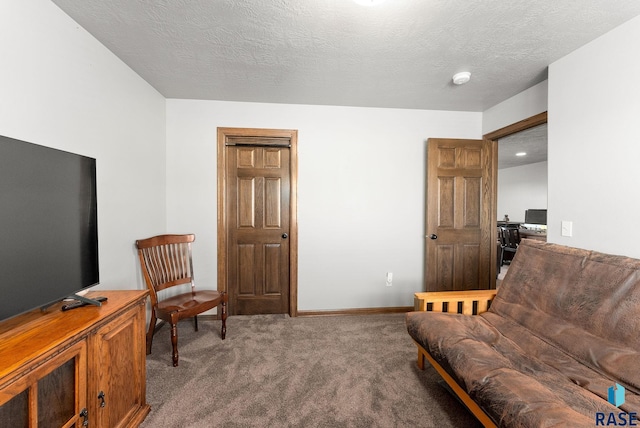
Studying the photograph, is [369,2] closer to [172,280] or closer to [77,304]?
[77,304]

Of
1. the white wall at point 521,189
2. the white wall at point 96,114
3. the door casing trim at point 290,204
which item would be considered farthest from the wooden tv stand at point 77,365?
the white wall at point 521,189

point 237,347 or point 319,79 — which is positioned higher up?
point 319,79

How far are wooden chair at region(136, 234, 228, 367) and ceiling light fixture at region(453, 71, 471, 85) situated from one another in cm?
285

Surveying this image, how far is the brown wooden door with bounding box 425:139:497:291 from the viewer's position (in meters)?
2.92

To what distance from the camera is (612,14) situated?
1542 millimetres

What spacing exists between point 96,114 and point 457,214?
3.40 meters

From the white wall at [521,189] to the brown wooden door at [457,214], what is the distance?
17.6 feet

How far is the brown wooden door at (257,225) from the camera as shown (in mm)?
2979

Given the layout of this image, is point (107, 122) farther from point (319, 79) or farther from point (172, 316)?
point (319, 79)

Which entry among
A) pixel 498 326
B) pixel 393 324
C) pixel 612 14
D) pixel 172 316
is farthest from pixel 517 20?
pixel 172 316

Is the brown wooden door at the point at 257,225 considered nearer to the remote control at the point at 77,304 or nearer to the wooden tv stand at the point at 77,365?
the wooden tv stand at the point at 77,365

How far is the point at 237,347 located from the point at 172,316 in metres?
0.65

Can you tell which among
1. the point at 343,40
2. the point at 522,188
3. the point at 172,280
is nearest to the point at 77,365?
the point at 172,280

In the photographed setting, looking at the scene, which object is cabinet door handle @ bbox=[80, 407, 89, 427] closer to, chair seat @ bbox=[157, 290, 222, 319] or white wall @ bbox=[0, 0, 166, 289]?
chair seat @ bbox=[157, 290, 222, 319]
